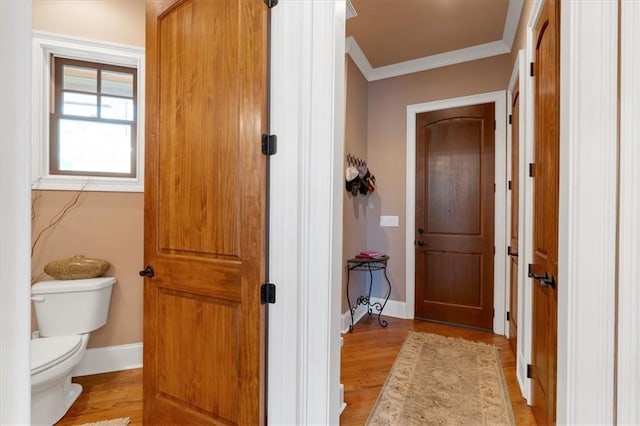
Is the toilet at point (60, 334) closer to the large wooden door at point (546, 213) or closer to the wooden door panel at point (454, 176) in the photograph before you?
the large wooden door at point (546, 213)

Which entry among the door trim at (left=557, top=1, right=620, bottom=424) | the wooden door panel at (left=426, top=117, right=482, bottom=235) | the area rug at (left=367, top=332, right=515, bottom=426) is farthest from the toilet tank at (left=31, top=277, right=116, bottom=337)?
the wooden door panel at (left=426, top=117, right=482, bottom=235)

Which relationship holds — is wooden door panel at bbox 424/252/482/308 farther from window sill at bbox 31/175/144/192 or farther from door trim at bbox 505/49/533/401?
window sill at bbox 31/175/144/192

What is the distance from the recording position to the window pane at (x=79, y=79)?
2.19 metres

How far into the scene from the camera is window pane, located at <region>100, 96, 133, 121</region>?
228 centimetres

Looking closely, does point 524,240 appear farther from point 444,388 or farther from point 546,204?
point 444,388

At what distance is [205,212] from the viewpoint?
1390 millimetres

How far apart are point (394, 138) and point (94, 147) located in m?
2.87

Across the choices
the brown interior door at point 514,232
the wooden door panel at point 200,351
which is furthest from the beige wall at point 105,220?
the brown interior door at point 514,232

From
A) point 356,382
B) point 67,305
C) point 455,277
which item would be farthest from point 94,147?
point 455,277

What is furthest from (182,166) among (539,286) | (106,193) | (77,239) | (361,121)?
(361,121)

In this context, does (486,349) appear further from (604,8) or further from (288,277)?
(604,8)

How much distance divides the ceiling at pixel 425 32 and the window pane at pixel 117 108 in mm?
1865

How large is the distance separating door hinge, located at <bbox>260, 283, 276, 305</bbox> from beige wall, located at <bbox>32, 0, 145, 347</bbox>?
4.92 ft

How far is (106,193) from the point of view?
2180mm
